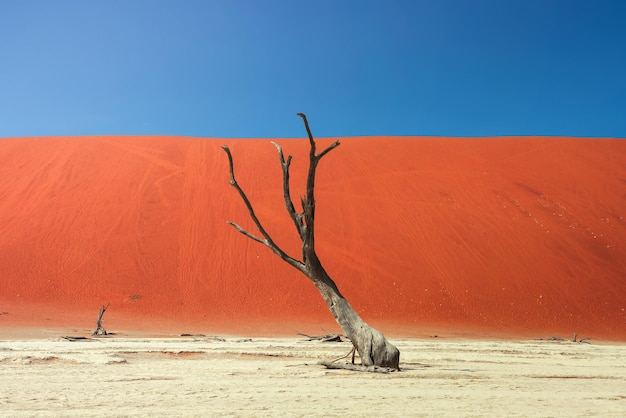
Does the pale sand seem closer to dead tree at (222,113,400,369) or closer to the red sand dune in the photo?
dead tree at (222,113,400,369)

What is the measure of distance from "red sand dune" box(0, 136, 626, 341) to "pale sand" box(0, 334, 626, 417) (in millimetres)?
8181

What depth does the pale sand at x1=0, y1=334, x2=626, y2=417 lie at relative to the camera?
4.70 metres

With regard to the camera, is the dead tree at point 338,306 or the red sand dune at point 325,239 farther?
the red sand dune at point 325,239

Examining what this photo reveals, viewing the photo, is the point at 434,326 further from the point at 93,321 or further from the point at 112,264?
the point at 112,264

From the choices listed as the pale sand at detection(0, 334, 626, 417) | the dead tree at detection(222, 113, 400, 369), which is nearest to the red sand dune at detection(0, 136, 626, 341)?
the pale sand at detection(0, 334, 626, 417)

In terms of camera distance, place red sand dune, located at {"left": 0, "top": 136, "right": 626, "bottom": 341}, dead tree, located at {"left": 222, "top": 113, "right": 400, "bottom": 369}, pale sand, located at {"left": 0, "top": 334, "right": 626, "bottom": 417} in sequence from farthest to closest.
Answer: red sand dune, located at {"left": 0, "top": 136, "right": 626, "bottom": 341}, dead tree, located at {"left": 222, "top": 113, "right": 400, "bottom": 369}, pale sand, located at {"left": 0, "top": 334, "right": 626, "bottom": 417}

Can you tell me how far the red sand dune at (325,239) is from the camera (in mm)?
19953

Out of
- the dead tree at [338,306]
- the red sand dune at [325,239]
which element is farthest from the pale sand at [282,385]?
the red sand dune at [325,239]

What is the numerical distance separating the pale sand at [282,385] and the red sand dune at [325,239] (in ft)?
26.8

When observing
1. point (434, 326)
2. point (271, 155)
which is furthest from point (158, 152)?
point (434, 326)

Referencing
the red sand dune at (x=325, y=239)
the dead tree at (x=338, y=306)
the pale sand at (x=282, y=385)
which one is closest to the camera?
the pale sand at (x=282, y=385)

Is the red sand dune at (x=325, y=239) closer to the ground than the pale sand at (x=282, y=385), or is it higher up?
higher up

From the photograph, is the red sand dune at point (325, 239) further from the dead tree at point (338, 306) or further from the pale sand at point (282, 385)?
the dead tree at point (338, 306)

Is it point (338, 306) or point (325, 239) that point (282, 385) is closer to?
point (338, 306)
